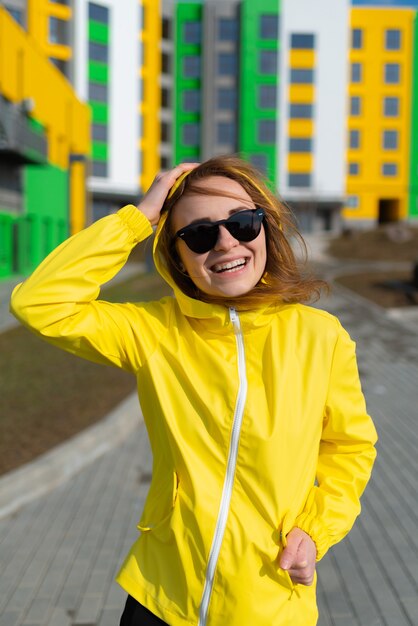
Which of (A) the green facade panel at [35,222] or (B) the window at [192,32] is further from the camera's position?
(B) the window at [192,32]

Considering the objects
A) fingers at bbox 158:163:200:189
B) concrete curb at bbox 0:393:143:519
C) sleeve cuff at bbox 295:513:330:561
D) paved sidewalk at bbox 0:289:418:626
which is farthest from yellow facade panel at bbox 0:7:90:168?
sleeve cuff at bbox 295:513:330:561

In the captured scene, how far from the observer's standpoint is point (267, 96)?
173ft

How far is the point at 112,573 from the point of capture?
4172 millimetres

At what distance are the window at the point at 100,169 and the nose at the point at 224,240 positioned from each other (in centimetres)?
4855

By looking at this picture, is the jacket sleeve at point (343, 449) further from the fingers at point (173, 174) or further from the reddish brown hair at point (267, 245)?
the fingers at point (173, 174)

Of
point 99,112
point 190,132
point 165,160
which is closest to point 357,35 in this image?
point 190,132

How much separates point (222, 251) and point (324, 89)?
5424 centimetres

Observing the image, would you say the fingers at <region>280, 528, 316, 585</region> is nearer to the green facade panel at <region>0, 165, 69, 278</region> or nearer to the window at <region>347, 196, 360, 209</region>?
the green facade panel at <region>0, 165, 69, 278</region>

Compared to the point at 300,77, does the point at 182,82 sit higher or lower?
higher

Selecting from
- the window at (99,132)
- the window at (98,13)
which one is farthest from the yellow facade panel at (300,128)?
the window at (98,13)

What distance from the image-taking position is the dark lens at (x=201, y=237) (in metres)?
1.91

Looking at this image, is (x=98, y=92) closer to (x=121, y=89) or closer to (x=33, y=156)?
(x=121, y=89)

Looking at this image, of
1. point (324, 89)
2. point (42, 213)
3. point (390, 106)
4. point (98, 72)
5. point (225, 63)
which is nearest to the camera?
point (42, 213)

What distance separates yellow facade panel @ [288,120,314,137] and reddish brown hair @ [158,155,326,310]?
52.9 meters
